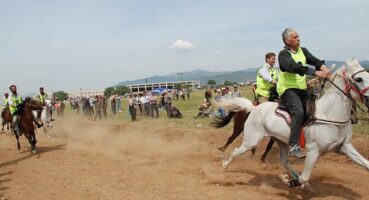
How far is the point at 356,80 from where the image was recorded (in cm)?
606

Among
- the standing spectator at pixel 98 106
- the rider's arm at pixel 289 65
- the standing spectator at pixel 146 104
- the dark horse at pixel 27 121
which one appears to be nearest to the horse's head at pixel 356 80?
the rider's arm at pixel 289 65

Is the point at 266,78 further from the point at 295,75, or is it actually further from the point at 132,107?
the point at 132,107

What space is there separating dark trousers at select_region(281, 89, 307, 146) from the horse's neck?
300mm

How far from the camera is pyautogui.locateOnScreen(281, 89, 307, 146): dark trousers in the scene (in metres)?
6.57

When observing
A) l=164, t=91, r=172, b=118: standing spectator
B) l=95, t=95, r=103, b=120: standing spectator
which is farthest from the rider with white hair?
l=95, t=95, r=103, b=120: standing spectator

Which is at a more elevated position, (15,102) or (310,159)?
(15,102)

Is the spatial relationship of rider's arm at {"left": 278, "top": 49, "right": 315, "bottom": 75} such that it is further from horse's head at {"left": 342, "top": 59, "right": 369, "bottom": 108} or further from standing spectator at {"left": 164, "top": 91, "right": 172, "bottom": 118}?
standing spectator at {"left": 164, "top": 91, "right": 172, "bottom": 118}

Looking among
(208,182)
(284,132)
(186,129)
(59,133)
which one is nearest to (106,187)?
(208,182)

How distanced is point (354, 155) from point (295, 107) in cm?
120

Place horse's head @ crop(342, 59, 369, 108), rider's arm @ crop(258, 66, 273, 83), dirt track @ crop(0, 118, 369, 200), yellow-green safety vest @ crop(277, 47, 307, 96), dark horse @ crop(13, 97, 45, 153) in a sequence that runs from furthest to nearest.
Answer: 1. dark horse @ crop(13, 97, 45, 153)
2. rider's arm @ crop(258, 66, 273, 83)
3. dirt track @ crop(0, 118, 369, 200)
4. yellow-green safety vest @ crop(277, 47, 307, 96)
5. horse's head @ crop(342, 59, 369, 108)

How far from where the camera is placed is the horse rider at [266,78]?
350 inches

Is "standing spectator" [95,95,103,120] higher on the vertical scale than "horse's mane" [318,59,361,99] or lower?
lower

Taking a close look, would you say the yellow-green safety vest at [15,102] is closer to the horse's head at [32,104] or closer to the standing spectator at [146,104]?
the horse's head at [32,104]

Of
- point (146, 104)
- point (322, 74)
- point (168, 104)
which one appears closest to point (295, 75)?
point (322, 74)
